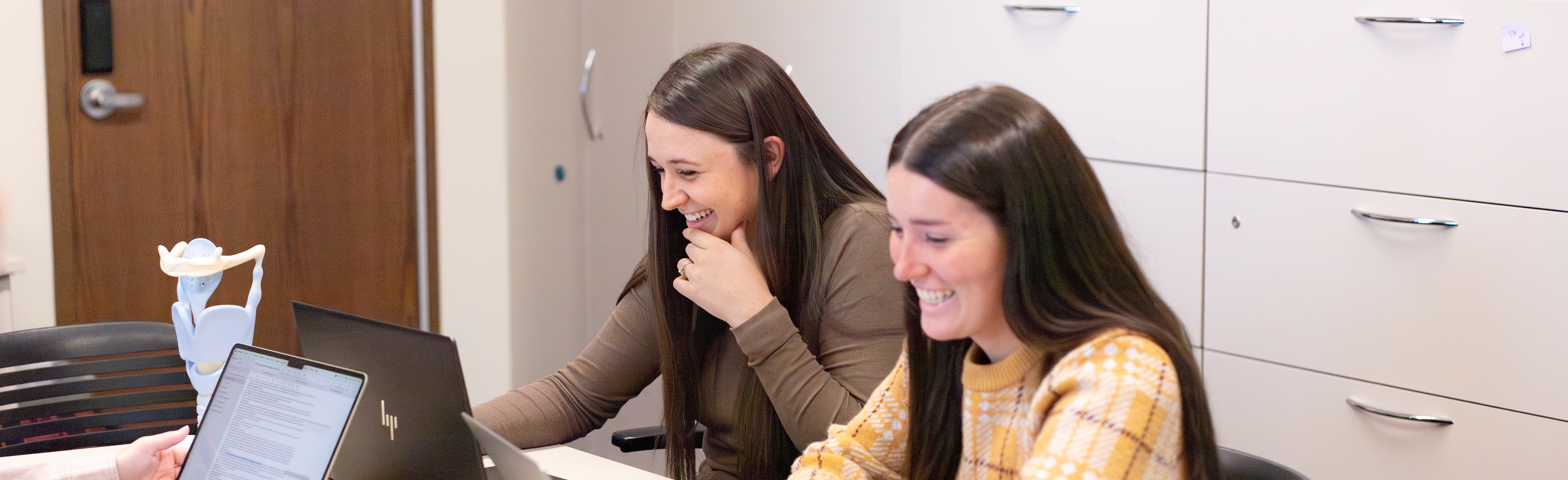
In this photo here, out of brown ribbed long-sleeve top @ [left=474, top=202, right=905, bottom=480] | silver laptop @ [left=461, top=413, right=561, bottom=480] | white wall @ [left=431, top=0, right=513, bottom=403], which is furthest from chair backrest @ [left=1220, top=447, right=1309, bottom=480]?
white wall @ [left=431, top=0, right=513, bottom=403]

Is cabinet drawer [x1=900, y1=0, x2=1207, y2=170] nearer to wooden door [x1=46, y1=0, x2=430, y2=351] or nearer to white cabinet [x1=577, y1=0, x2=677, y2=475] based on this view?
white cabinet [x1=577, y1=0, x2=677, y2=475]

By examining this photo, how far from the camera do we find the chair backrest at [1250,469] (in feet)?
4.23

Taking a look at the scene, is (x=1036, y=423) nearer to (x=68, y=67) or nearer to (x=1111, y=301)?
(x=1111, y=301)

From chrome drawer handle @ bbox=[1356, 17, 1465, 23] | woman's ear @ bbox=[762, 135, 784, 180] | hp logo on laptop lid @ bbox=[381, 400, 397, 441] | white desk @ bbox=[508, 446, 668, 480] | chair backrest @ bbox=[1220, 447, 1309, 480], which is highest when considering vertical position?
chrome drawer handle @ bbox=[1356, 17, 1465, 23]

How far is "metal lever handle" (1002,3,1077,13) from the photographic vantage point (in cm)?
234

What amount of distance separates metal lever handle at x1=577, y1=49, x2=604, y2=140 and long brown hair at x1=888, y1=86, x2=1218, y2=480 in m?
2.17

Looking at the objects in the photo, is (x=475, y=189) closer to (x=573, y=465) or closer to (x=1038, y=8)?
(x=1038, y=8)

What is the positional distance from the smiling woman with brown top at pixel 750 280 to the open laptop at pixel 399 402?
0.27 m

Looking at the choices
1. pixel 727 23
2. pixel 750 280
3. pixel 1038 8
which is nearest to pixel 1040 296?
pixel 750 280

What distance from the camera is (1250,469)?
1.34 meters

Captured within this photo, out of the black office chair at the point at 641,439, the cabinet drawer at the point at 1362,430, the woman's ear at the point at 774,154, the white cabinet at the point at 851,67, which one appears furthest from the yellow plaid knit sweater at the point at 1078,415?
the white cabinet at the point at 851,67

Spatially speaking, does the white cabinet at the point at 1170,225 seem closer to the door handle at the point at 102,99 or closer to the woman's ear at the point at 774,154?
the woman's ear at the point at 774,154

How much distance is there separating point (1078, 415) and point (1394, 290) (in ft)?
4.11

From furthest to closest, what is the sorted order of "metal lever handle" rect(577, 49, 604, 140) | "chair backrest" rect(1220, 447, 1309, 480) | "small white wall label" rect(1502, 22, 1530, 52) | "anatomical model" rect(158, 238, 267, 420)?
"metal lever handle" rect(577, 49, 604, 140) → "small white wall label" rect(1502, 22, 1530, 52) → "anatomical model" rect(158, 238, 267, 420) → "chair backrest" rect(1220, 447, 1309, 480)
